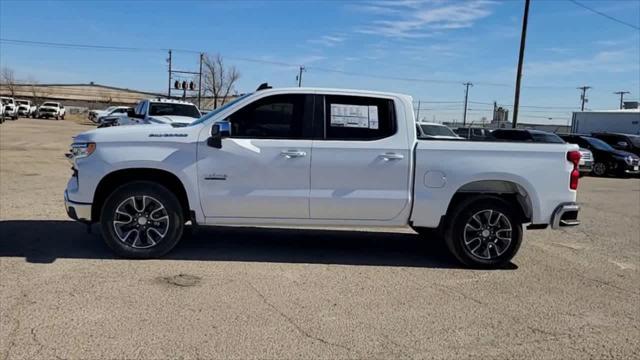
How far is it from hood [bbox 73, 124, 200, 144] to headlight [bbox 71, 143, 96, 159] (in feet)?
0.18

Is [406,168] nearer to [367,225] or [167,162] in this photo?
[367,225]

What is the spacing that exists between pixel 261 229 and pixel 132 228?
2320 millimetres

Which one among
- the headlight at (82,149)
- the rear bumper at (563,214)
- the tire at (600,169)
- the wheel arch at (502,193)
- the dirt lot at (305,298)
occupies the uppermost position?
the headlight at (82,149)

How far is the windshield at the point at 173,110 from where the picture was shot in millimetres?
18344

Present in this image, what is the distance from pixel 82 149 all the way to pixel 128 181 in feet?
→ 1.93

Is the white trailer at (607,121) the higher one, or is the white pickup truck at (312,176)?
the white trailer at (607,121)

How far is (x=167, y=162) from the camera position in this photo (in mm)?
6133

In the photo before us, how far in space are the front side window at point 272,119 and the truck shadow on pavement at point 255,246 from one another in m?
1.44

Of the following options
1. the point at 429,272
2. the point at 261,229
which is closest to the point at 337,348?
the point at 429,272

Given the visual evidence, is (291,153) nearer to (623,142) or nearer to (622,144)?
(622,144)

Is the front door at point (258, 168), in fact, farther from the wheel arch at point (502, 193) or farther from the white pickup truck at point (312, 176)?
the wheel arch at point (502, 193)

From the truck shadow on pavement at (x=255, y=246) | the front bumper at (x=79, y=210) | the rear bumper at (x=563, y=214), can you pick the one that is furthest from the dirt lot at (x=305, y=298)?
the rear bumper at (x=563, y=214)

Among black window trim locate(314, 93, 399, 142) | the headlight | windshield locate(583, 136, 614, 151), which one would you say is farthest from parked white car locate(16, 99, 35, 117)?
black window trim locate(314, 93, 399, 142)

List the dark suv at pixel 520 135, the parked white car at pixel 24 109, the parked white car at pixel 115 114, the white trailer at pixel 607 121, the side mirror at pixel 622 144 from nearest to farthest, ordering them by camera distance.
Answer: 1. the dark suv at pixel 520 135
2. the side mirror at pixel 622 144
3. the parked white car at pixel 115 114
4. the white trailer at pixel 607 121
5. the parked white car at pixel 24 109
